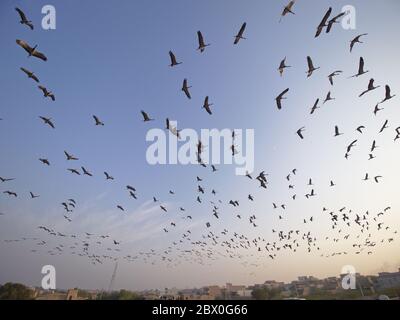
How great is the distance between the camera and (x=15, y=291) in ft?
265

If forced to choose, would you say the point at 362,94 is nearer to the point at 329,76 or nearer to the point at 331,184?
the point at 329,76

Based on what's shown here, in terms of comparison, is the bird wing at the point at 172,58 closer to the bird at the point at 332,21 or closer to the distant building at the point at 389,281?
the bird at the point at 332,21

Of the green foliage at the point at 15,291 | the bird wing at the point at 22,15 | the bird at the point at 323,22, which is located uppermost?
the bird wing at the point at 22,15

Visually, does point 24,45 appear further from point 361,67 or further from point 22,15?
point 361,67

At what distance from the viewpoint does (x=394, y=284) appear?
8888 cm

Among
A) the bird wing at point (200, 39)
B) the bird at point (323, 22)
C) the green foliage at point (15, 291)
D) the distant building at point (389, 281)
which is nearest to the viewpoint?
the bird at point (323, 22)

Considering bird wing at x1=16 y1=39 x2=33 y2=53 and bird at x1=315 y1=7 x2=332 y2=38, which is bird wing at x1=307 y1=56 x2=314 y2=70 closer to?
bird at x1=315 y1=7 x2=332 y2=38

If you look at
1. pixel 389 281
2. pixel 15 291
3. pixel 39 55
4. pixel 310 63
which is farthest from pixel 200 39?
pixel 389 281

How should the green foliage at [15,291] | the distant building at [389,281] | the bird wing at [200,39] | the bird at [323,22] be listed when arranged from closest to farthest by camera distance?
the bird at [323,22] → the bird wing at [200,39] → the green foliage at [15,291] → the distant building at [389,281]

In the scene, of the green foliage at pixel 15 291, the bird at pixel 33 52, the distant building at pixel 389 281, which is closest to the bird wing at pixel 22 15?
the bird at pixel 33 52

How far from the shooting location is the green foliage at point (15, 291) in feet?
258

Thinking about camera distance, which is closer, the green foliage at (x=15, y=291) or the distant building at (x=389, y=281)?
the green foliage at (x=15, y=291)

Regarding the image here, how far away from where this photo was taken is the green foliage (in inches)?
3100

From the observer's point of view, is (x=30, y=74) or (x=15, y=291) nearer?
(x=30, y=74)
